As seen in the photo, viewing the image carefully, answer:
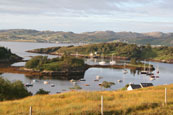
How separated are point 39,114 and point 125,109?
19.0 feet

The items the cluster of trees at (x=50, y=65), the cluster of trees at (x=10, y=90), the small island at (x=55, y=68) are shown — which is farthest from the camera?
the cluster of trees at (x=50, y=65)

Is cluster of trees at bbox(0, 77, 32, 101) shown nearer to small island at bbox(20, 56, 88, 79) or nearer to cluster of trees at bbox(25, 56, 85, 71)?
small island at bbox(20, 56, 88, 79)

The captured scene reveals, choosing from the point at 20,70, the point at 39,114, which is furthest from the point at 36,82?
the point at 39,114

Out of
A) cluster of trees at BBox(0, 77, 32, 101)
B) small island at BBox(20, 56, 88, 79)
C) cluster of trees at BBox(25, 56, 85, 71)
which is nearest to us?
cluster of trees at BBox(0, 77, 32, 101)

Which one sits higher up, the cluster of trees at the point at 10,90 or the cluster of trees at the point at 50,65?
the cluster of trees at the point at 10,90

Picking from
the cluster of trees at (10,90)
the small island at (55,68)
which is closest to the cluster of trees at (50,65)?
the small island at (55,68)

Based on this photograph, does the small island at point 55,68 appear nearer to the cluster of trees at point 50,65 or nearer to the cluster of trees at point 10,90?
the cluster of trees at point 50,65

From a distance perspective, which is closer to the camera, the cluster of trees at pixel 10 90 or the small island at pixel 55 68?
the cluster of trees at pixel 10 90

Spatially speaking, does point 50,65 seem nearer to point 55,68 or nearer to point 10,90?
point 55,68

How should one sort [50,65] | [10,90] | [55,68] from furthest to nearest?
[50,65] < [55,68] < [10,90]

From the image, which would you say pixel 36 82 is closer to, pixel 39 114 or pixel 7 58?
pixel 39 114

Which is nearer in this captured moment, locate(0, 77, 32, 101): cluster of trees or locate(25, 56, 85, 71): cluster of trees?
locate(0, 77, 32, 101): cluster of trees

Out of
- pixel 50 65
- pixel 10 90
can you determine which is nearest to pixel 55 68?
pixel 50 65

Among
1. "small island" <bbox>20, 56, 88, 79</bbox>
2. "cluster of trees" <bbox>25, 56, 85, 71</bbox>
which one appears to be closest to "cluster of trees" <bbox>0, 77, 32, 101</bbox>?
"small island" <bbox>20, 56, 88, 79</bbox>
